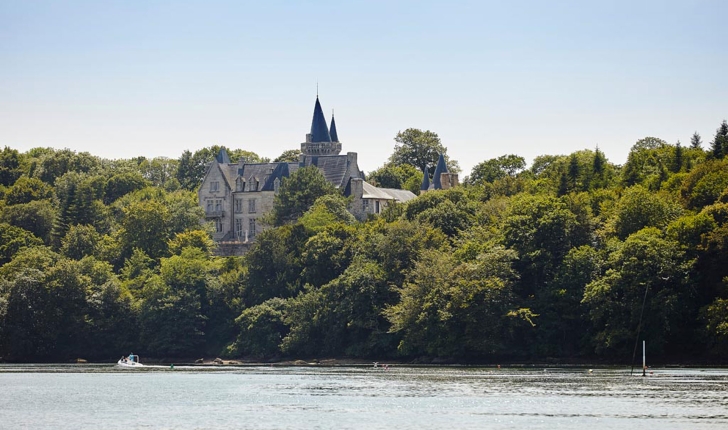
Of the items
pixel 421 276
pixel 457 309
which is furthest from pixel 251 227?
pixel 457 309

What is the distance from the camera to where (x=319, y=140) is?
167 metres

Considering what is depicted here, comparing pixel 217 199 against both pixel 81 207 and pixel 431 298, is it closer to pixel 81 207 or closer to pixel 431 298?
pixel 81 207

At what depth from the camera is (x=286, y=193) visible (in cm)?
14912

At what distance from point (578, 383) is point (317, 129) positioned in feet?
304

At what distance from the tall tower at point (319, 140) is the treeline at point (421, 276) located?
1582 centimetres

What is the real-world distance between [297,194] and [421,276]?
1688 inches

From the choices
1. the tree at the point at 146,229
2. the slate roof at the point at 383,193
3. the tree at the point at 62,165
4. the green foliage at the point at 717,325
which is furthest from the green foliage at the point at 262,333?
the tree at the point at 62,165

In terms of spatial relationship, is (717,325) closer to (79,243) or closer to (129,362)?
(129,362)

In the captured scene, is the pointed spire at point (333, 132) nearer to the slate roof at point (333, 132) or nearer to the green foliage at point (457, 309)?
the slate roof at point (333, 132)

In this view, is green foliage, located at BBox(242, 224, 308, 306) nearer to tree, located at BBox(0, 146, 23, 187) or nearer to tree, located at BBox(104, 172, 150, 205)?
tree, located at BBox(104, 172, 150, 205)

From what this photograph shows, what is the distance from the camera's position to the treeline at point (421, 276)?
94.6 meters

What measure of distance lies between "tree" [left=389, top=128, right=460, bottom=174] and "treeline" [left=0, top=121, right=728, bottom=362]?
44.4m

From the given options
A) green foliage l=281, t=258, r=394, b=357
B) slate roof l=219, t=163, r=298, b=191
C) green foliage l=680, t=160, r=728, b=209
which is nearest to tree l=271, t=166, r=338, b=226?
slate roof l=219, t=163, r=298, b=191

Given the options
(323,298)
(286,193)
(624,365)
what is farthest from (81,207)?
(624,365)
